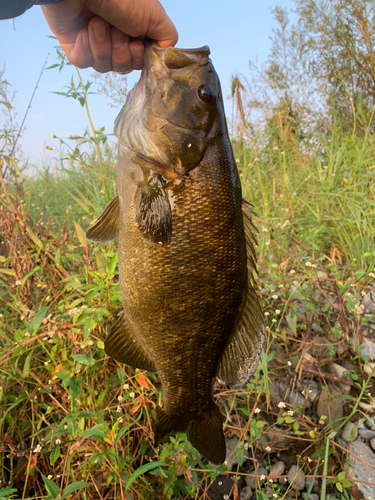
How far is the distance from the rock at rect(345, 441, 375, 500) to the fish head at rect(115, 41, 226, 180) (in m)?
1.97

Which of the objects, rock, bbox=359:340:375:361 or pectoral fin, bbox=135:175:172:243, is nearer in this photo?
pectoral fin, bbox=135:175:172:243

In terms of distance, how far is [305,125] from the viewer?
250 inches

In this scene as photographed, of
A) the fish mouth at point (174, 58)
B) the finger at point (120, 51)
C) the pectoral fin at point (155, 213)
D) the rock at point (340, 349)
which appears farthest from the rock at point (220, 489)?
the finger at point (120, 51)

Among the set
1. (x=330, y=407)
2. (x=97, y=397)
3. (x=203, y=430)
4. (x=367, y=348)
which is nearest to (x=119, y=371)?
(x=97, y=397)

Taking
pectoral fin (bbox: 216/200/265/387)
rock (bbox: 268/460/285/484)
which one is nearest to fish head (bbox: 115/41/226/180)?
pectoral fin (bbox: 216/200/265/387)

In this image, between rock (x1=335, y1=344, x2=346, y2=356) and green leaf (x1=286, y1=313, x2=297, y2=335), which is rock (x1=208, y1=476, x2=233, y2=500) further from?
rock (x1=335, y1=344, x2=346, y2=356)

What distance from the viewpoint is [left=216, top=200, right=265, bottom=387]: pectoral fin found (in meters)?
1.55

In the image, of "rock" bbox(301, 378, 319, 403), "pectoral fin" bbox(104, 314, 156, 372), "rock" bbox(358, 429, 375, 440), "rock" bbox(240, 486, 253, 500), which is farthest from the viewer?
"rock" bbox(301, 378, 319, 403)

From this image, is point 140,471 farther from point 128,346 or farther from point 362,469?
point 362,469

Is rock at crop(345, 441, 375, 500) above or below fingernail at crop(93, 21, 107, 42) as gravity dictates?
below

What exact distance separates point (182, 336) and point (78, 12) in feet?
5.14

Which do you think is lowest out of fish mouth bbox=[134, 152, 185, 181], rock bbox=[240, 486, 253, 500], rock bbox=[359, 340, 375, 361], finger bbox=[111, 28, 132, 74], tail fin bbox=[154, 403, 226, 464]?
rock bbox=[240, 486, 253, 500]

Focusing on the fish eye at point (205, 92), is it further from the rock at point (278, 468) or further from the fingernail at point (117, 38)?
the rock at point (278, 468)

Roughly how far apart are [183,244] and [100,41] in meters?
1.16
